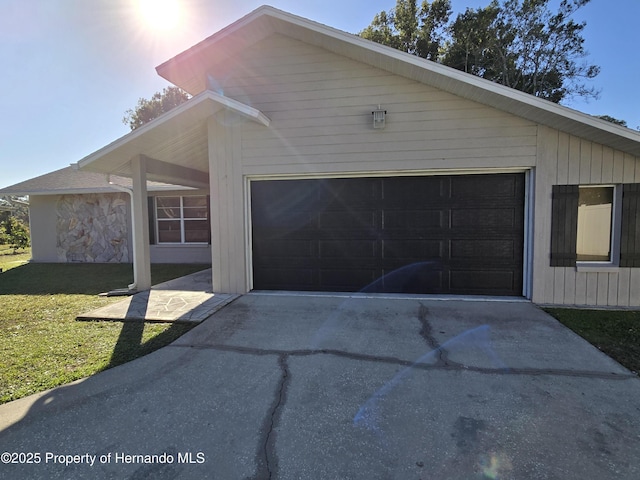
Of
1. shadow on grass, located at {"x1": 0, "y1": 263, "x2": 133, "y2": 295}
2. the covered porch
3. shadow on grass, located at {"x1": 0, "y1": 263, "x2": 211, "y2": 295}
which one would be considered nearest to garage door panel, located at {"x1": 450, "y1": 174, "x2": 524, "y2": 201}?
the covered porch

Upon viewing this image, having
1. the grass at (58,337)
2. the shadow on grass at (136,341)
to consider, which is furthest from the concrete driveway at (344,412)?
the grass at (58,337)

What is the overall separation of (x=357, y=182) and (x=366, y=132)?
95cm

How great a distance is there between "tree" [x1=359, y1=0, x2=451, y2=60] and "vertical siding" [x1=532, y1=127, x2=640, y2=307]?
1531 centimetres

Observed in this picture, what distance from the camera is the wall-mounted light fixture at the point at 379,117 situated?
19.2 feet

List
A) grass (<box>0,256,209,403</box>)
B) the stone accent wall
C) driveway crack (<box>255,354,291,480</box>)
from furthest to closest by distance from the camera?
the stone accent wall → grass (<box>0,256,209,403</box>) → driveway crack (<box>255,354,291,480</box>)

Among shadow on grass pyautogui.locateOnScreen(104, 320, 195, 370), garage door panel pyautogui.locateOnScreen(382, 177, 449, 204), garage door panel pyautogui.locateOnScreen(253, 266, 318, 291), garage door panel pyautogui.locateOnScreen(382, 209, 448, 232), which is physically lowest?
shadow on grass pyautogui.locateOnScreen(104, 320, 195, 370)

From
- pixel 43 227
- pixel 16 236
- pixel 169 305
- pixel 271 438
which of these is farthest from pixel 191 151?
pixel 16 236

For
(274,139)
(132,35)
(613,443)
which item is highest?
(132,35)

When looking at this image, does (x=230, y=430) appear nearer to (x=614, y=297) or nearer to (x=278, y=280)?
(x=278, y=280)

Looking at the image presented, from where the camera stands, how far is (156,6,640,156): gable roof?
500 cm

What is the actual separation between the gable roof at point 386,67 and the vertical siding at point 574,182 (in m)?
0.18

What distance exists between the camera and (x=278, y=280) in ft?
22.2

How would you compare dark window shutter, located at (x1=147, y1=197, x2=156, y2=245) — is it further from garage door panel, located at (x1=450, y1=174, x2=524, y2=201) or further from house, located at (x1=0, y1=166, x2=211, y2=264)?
garage door panel, located at (x1=450, y1=174, x2=524, y2=201)

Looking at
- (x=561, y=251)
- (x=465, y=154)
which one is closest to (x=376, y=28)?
(x=465, y=154)
